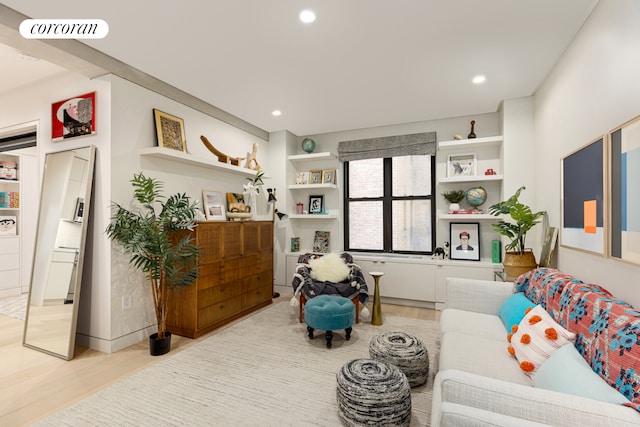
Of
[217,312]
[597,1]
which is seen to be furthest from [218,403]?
[597,1]

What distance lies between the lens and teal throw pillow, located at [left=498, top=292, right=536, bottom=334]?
7.13ft

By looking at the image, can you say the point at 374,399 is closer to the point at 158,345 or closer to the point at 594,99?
the point at 158,345

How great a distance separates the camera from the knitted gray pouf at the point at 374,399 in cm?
169

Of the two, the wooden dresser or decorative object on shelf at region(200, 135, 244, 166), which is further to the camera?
decorative object on shelf at region(200, 135, 244, 166)

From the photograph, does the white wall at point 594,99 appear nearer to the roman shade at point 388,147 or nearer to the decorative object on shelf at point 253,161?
the roman shade at point 388,147

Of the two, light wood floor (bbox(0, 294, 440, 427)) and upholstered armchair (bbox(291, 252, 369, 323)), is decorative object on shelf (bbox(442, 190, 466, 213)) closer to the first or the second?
upholstered armchair (bbox(291, 252, 369, 323))

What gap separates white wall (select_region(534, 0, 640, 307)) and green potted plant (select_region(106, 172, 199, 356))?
3.24 meters

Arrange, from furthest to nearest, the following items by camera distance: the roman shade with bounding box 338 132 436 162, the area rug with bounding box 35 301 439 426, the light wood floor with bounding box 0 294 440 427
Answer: the roman shade with bounding box 338 132 436 162 → the light wood floor with bounding box 0 294 440 427 → the area rug with bounding box 35 301 439 426

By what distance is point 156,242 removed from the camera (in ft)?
8.88

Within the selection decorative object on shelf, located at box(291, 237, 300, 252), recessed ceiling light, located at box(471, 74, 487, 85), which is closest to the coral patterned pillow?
recessed ceiling light, located at box(471, 74, 487, 85)

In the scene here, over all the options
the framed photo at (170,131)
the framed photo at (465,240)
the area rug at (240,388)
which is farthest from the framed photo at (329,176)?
the area rug at (240,388)

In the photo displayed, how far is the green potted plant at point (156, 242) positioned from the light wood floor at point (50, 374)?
0.85 ft

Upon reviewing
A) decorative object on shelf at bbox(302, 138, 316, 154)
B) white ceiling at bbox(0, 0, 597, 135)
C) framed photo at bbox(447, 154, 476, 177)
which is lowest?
framed photo at bbox(447, 154, 476, 177)

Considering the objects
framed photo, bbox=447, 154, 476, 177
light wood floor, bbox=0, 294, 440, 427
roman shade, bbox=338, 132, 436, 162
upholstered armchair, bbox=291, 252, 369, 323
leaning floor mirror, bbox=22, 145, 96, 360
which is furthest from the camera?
roman shade, bbox=338, 132, 436, 162
